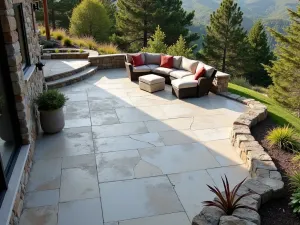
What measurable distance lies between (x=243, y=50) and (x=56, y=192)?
22907 millimetres

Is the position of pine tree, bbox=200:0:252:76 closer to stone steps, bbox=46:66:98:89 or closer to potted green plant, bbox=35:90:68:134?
stone steps, bbox=46:66:98:89

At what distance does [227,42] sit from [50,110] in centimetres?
2134

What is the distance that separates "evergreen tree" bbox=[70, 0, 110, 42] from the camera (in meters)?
18.5

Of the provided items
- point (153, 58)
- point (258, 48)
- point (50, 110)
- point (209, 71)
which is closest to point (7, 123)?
point (50, 110)

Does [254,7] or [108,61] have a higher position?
[254,7]

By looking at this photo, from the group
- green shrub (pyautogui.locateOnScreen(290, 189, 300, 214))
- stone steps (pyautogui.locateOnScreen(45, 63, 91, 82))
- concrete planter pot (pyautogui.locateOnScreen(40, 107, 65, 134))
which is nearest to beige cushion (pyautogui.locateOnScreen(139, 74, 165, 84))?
stone steps (pyautogui.locateOnScreen(45, 63, 91, 82))

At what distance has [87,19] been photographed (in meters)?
18.7

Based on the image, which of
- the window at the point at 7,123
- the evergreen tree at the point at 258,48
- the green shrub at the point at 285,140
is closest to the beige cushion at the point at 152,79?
the green shrub at the point at 285,140

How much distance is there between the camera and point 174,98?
7.22m

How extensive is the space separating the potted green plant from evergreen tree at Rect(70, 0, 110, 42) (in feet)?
47.9

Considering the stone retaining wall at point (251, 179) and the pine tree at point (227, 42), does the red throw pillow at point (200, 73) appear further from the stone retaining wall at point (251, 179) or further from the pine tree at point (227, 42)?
the pine tree at point (227, 42)

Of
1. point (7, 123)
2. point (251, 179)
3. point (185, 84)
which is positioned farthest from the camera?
point (185, 84)

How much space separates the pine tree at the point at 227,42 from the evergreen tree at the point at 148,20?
1.93 meters

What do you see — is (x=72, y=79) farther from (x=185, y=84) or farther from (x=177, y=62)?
(x=185, y=84)
